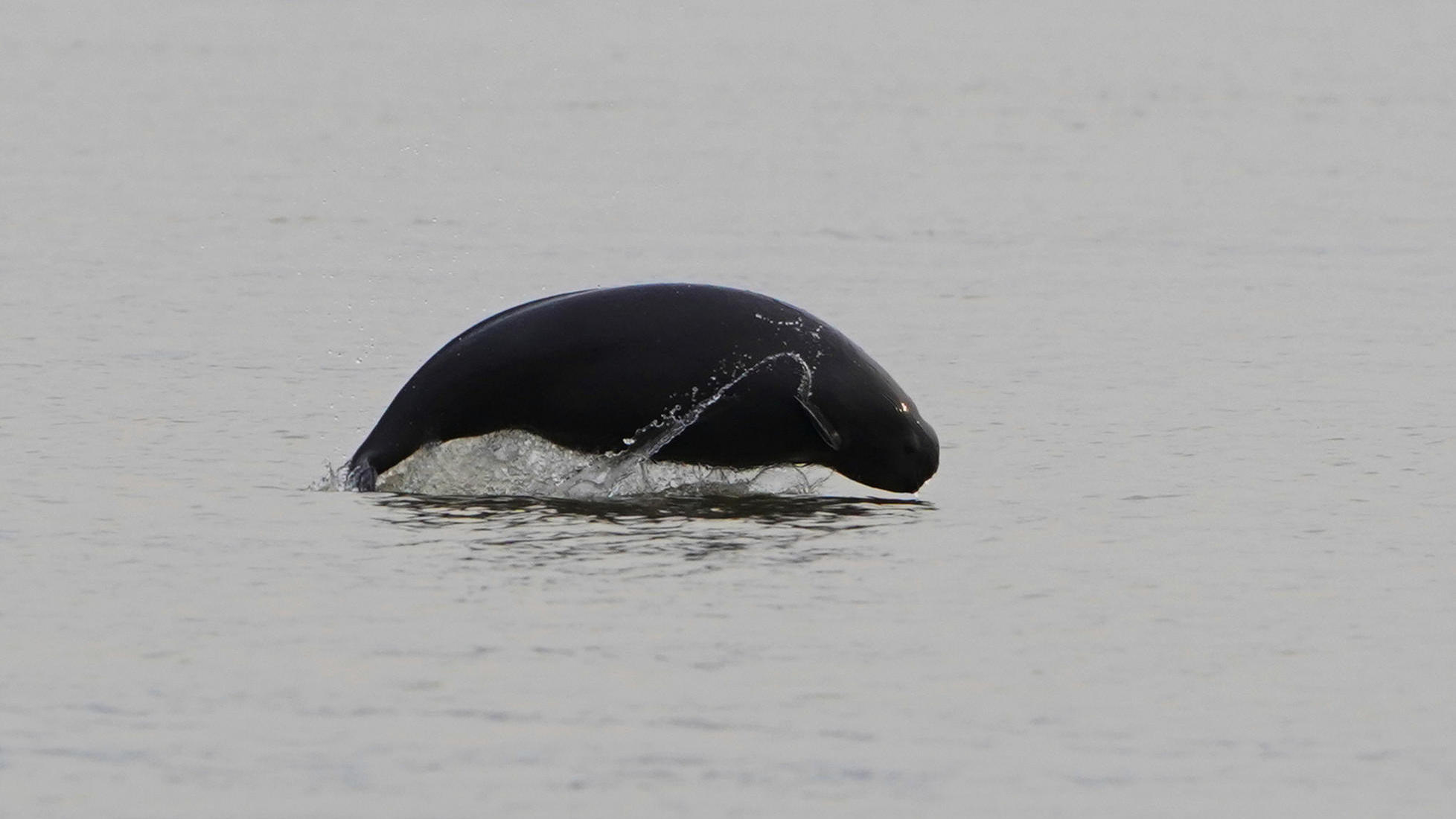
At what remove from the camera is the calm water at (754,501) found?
21.1 ft

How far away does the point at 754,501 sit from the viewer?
33.1 ft

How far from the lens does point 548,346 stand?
33.2ft

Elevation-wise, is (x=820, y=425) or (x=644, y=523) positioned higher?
(x=820, y=425)

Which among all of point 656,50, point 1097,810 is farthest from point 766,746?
point 656,50

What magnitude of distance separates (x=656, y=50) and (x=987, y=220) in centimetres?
1887

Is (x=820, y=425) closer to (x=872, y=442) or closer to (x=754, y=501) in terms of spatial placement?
(x=872, y=442)

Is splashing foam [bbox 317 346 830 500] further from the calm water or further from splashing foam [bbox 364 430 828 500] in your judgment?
the calm water

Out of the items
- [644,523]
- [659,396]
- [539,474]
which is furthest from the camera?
[539,474]

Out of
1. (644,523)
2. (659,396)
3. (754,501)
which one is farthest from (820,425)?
(644,523)

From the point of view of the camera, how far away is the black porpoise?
10070mm

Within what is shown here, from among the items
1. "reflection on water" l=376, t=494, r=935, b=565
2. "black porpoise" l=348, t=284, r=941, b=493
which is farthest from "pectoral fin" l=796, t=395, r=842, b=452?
"reflection on water" l=376, t=494, r=935, b=565

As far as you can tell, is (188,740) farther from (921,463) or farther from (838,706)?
(921,463)

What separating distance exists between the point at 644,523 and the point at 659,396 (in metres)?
0.80

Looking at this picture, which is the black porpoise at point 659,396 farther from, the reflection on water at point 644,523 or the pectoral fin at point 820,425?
the reflection on water at point 644,523
